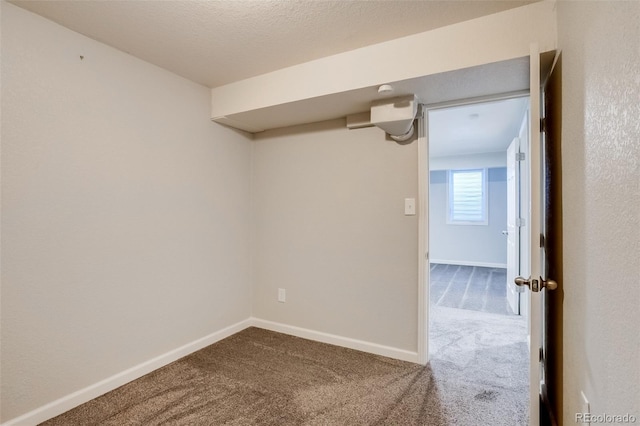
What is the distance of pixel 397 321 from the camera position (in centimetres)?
247

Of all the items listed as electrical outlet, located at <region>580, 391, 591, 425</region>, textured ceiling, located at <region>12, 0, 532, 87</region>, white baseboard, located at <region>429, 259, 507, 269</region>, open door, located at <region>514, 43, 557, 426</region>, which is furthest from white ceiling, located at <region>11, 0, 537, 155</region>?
white baseboard, located at <region>429, 259, 507, 269</region>

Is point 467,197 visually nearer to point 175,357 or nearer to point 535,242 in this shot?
point 535,242

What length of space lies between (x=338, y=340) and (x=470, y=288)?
114 inches

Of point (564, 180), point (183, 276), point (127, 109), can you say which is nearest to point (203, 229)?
point (183, 276)

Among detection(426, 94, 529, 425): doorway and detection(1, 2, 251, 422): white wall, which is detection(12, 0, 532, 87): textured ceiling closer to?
detection(1, 2, 251, 422): white wall

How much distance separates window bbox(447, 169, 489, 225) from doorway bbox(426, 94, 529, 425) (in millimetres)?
19

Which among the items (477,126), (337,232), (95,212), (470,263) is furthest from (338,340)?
(470,263)

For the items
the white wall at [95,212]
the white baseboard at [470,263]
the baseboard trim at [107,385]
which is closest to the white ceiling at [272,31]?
the white wall at [95,212]

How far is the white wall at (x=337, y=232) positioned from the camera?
247 centimetres

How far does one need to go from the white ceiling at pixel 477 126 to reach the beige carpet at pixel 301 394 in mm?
2141

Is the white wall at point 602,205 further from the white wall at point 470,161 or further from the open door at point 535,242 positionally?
the white wall at point 470,161

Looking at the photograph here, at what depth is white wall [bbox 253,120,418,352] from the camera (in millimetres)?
2471

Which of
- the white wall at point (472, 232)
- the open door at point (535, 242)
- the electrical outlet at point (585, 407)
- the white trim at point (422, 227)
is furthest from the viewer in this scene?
the white wall at point (472, 232)

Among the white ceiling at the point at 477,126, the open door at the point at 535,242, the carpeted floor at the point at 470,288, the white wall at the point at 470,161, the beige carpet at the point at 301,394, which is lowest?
the beige carpet at the point at 301,394
